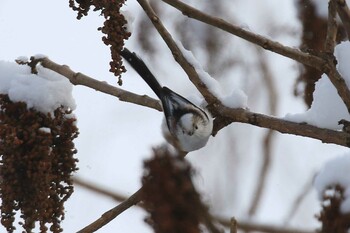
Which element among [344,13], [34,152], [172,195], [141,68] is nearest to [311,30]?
[141,68]

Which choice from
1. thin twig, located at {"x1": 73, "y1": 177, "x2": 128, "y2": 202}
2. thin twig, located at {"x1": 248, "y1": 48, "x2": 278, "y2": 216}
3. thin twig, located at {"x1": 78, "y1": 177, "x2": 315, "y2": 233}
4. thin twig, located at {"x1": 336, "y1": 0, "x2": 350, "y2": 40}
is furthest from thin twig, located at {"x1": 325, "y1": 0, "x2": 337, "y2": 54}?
thin twig, located at {"x1": 248, "y1": 48, "x2": 278, "y2": 216}

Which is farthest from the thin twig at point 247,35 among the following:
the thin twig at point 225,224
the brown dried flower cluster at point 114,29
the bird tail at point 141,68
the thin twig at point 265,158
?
the thin twig at point 265,158

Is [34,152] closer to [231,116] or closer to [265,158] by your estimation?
[231,116]

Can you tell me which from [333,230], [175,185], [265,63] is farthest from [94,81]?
[265,63]

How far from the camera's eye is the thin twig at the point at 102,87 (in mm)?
2242

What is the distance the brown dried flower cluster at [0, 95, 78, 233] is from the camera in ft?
6.55

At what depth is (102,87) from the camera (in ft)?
7.41

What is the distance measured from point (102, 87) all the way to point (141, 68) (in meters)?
0.40

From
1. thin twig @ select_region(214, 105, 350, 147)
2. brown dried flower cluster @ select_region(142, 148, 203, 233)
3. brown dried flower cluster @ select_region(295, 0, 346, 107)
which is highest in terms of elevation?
brown dried flower cluster @ select_region(295, 0, 346, 107)

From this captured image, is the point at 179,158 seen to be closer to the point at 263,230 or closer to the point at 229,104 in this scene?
the point at 229,104

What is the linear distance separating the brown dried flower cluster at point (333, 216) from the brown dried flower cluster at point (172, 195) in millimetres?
496

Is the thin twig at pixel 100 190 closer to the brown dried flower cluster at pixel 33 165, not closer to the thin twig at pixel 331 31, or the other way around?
the brown dried flower cluster at pixel 33 165

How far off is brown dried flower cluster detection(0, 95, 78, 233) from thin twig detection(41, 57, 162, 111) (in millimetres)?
186

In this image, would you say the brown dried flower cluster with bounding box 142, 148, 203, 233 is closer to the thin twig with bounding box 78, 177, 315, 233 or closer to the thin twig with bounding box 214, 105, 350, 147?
the thin twig with bounding box 78, 177, 315, 233
